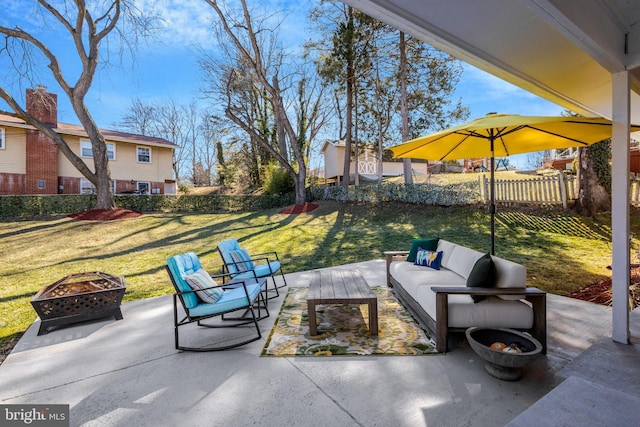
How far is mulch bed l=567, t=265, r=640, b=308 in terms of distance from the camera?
4048 millimetres

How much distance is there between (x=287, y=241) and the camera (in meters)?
9.53

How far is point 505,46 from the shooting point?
2.64m

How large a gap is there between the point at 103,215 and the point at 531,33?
14111 mm

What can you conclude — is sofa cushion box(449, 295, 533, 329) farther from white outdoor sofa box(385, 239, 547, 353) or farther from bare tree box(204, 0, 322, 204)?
bare tree box(204, 0, 322, 204)

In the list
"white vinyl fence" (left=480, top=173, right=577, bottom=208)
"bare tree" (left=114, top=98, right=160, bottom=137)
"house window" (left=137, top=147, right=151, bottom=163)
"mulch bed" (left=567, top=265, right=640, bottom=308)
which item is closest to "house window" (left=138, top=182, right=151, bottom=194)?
"house window" (left=137, top=147, right=151, bottom=163)

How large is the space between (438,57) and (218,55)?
1129 cm

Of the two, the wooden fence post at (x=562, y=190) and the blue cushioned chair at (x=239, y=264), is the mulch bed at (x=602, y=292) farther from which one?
the wooden fence post at (x=562, y=190)

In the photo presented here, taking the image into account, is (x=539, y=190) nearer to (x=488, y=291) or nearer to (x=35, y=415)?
(x=488, y=291)

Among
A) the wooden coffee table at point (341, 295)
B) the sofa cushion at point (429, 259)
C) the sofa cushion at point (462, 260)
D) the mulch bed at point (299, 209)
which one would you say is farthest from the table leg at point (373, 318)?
the mulch bed at point (299, 209)

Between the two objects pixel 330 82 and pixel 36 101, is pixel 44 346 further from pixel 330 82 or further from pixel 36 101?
pixel 36 101

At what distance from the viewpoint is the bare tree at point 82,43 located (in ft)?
34.6

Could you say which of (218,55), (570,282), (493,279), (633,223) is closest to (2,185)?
(218,55)

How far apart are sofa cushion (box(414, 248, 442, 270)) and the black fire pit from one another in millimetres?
4048

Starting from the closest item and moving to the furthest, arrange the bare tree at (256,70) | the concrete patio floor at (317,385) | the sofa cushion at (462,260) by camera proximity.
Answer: the concrete patio floor at (317,385)
the sofa cushion at (462,260)
the bare tree at (256,70)
